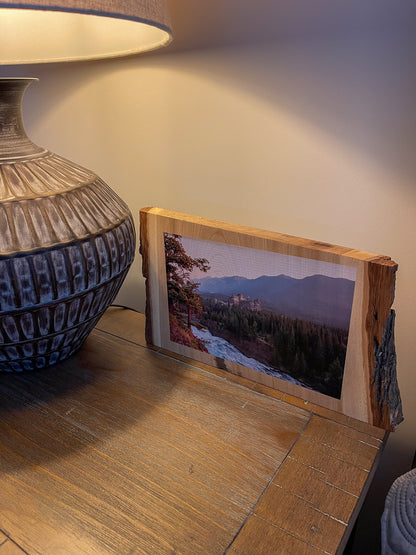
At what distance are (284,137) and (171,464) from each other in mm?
502

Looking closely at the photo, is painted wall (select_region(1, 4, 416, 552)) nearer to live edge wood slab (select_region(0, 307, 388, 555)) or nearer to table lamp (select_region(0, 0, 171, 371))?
table lamp (select_region(0, 0, 171, 371))

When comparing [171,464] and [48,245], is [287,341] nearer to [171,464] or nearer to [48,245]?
[171,464]

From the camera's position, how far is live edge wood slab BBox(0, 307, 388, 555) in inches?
17.1

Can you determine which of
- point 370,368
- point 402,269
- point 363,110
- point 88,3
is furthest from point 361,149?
point 88,3

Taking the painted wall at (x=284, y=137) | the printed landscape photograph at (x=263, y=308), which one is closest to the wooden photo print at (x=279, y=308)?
the printed landscape photograph at (x=263, y=308)

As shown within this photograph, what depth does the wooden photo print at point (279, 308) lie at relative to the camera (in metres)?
0.53

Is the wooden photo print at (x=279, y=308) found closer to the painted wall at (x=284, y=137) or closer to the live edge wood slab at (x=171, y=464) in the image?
the live edge wood slab at (x=171, y=464)

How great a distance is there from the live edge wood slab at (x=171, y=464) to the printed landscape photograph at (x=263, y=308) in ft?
0.14

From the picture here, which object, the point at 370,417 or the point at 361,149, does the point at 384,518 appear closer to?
the point at 370,417

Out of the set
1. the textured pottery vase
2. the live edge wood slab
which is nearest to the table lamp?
the textured pottery vase

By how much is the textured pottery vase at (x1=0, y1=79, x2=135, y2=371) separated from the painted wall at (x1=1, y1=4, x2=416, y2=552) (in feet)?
0.75

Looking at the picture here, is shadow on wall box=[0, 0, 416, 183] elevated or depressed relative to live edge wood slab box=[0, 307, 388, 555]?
elevated

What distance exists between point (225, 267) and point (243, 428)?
21 centimetres

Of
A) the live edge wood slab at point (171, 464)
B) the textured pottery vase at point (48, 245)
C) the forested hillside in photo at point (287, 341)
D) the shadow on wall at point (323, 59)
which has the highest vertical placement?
the shadow on wall at point (323, 59)
